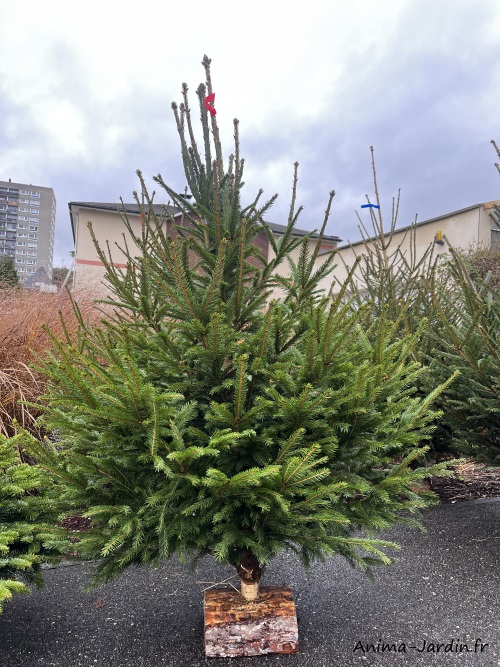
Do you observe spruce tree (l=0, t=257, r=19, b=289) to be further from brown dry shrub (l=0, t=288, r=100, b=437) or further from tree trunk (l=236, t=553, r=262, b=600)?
tree trunk (l=236, t=553, r=262, b=600)

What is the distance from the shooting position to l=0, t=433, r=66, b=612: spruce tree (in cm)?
240

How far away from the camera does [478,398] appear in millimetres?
3688

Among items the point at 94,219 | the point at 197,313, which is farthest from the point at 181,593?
the point at 94,219

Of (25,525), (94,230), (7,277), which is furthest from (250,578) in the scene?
(94,230)

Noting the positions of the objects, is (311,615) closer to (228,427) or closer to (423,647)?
(423,647)

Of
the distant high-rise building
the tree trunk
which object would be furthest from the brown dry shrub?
the distant high-rise building

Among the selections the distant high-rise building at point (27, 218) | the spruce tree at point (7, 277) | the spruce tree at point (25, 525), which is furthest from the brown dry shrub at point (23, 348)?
the distant high-rise building at point (27, 218)

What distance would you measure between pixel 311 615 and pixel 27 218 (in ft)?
473

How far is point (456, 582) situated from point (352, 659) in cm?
128

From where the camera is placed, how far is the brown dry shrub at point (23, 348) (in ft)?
15.9

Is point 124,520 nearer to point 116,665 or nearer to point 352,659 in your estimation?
point 116,665

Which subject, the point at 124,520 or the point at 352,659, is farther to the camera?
the point at 352,659

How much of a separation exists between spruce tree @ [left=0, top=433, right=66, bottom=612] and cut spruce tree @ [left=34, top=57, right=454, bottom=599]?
0.22 m

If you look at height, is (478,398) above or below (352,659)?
above
